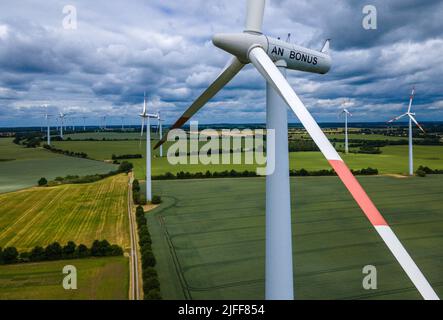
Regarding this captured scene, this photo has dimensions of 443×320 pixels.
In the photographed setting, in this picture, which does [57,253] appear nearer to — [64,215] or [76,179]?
[64,215]

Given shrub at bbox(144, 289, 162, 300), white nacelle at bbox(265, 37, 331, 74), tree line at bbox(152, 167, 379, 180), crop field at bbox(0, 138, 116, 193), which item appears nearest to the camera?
white nacelle at bbox(265, 37, 331, 74)

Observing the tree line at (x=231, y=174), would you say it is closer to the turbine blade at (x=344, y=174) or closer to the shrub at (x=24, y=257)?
the shrub at (x=24, y=257)

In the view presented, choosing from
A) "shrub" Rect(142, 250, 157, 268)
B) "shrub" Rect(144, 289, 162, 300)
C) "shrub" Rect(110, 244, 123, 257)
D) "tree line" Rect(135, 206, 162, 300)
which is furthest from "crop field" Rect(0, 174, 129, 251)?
"shrub" Rect(144, 289, 162, 300)

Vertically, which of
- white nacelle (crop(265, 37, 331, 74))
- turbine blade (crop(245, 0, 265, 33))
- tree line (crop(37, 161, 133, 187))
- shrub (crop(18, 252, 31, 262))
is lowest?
shrub (crop(18, 252, 31, 262))

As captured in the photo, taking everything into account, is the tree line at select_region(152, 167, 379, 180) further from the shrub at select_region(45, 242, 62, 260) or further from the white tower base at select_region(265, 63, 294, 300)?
the white tower base at select_region(265, 63, 294, 300)

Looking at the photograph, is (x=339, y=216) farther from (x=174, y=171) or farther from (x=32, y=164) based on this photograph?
(x=32, y=164)

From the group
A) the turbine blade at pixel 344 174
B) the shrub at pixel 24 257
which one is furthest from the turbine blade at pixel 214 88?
the shrub at pixel 24 257
